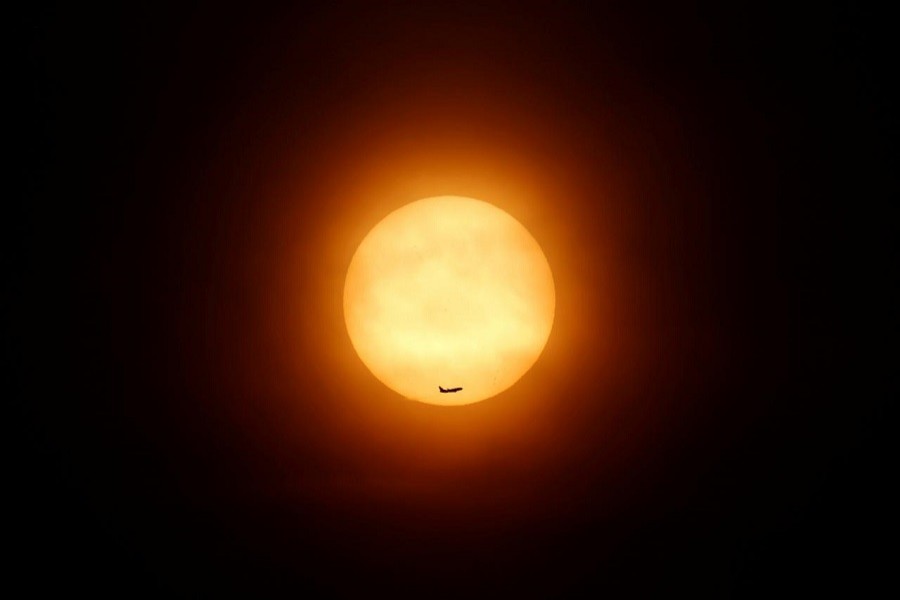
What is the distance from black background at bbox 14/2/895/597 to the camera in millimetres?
909

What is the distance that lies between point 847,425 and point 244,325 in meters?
→ 0.78

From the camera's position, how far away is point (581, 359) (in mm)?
905

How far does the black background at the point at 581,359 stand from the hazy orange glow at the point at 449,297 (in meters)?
0.18

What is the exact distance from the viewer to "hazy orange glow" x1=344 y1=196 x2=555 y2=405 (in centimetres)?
73

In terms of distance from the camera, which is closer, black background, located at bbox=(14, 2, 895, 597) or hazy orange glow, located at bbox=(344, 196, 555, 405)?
hazy orange glow, located at bbox=(344, 196, 555, 405)

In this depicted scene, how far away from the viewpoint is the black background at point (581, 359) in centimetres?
91

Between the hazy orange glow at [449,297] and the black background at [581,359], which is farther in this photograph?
the black background at [581,359]

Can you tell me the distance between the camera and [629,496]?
0.91 meters

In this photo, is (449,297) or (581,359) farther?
(581,359)

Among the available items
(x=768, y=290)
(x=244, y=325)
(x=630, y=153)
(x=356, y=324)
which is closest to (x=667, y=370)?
(x=768, y=290)

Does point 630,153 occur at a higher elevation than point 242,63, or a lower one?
lower

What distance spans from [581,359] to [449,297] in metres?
0.25

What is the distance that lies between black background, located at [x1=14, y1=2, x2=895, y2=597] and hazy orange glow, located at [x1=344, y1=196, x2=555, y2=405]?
0.18 meters

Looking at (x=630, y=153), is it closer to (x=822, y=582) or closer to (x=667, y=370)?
(x=667, y=370)
